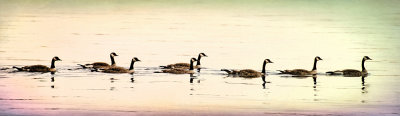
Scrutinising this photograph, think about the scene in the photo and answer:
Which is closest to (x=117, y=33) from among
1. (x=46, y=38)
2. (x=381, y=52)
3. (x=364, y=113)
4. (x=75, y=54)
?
(x=46, y=38)

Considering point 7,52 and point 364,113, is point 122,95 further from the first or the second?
point 7,52

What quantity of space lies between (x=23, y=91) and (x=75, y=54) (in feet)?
45.8

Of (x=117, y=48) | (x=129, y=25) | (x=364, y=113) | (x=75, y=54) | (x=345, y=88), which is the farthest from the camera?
(x=129, y=25)

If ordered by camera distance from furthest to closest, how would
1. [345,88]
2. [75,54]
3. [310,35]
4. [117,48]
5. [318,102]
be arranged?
[310,35]
[117,48]
[75,54]
[345,88]
[318,102]

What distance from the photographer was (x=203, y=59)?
39.8 metres

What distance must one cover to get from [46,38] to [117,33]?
200 inches

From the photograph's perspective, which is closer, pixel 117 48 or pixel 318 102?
pixel 318 102

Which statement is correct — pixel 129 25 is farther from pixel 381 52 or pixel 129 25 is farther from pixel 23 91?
pixel 23 91

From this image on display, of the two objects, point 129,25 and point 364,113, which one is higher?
point 129,25

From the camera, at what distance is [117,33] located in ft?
177

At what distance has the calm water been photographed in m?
24.7

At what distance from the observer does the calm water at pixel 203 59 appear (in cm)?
2473

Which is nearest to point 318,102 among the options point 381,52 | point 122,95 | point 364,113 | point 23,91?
point 364,113

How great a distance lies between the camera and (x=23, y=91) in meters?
26.9
